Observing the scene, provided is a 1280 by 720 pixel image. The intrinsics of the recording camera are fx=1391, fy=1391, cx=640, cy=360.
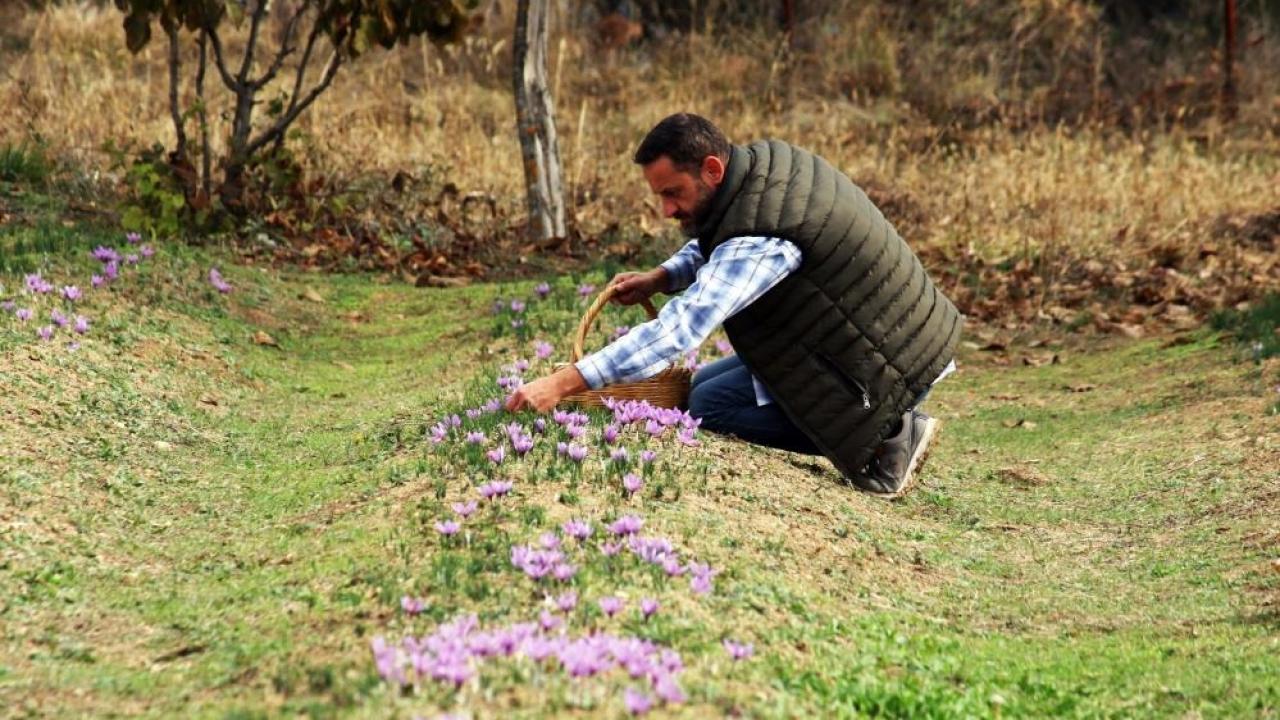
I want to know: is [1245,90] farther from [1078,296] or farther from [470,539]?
[470,539]

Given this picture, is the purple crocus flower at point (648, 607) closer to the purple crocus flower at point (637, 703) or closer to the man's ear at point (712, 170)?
the purple crocus flower at point (637, 703)

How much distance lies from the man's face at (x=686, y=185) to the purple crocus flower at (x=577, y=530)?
4.82ft

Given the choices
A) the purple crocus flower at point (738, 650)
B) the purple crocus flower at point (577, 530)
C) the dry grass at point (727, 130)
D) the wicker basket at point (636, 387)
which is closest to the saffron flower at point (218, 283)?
the dry grass at point (727, 130)

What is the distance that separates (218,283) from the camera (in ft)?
29.1

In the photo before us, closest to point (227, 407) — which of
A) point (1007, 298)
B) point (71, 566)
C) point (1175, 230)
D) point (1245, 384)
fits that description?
point (71, 566)

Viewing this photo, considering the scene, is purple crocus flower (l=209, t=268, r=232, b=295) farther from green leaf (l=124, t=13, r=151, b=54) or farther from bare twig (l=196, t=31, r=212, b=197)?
green leaf (l=124, t=13, r=151, b=54)

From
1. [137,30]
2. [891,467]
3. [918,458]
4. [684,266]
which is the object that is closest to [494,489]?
[684,266]

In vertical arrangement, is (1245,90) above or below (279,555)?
below

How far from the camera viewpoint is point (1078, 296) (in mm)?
10953

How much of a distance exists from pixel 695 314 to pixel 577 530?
1109 mm

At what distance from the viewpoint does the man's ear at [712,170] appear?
5.23 metres

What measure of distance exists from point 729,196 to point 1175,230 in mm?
7859

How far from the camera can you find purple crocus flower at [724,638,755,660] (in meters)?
3.46

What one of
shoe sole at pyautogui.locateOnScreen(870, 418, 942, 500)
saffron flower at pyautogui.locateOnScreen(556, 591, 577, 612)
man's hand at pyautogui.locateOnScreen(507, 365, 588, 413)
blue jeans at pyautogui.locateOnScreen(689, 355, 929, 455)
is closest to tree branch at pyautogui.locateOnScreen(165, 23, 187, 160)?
blue jeans at pyautogui.locateOnScreen(689, 355, 929, 455)
